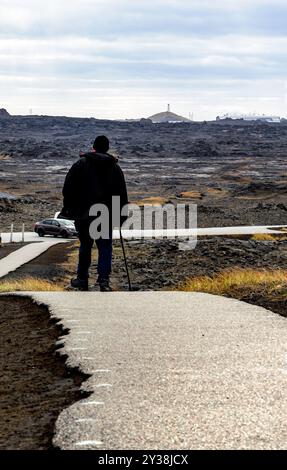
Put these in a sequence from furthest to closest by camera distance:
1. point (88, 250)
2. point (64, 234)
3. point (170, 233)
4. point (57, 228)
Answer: point (64, 234) → point (57, 228) → point (170, 233) → point (88, 250)

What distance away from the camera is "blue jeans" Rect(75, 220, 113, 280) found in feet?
38.2

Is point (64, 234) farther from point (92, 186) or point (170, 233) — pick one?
point (92, 186)

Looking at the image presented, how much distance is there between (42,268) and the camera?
26594 millimetres

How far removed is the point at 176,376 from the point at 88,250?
604 cm

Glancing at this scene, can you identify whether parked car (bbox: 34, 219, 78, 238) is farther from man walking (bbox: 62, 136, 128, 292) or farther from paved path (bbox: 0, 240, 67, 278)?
man walking (bbox: 62, 136, 128, 292)

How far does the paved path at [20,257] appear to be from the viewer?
83.7ft

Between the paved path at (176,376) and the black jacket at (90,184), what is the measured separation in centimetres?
190

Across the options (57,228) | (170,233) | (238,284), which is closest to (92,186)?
(238,284)

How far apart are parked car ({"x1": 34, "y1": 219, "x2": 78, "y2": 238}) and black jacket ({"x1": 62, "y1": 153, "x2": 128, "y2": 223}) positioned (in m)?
35.3

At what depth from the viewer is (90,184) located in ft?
37.8

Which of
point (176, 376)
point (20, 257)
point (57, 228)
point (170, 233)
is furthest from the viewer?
point (57, 228)

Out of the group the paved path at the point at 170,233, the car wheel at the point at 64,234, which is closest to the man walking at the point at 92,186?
the paved path at the point at 170,233

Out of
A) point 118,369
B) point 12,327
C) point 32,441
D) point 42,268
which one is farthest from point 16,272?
point 32,441
